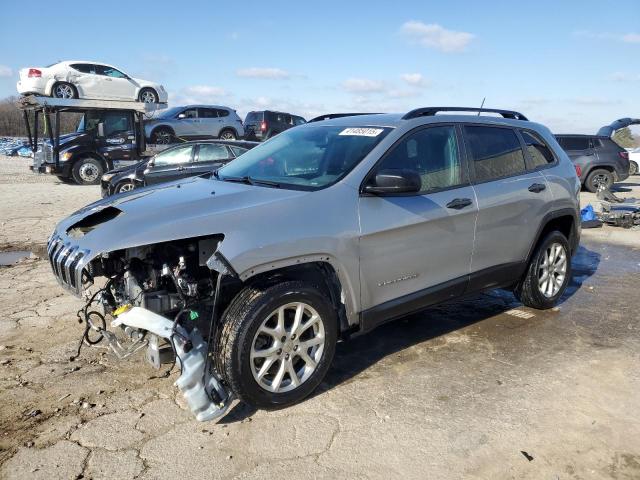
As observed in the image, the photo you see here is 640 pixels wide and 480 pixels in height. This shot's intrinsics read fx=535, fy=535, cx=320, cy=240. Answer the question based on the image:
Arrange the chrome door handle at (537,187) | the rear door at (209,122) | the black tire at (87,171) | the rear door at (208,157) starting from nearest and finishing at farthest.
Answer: the chrome door handle at (537,187) < the rear door at (208,157) < the black tire at (87,171) < the rear door at (209,122)

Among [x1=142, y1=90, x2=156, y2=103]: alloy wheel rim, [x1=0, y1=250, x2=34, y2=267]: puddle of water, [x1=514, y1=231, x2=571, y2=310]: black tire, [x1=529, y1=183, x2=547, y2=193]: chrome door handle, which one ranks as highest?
[x1=142, y1=90, x2=156, y2=103]: alloy wheel rim

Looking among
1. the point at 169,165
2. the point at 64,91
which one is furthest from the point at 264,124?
the point at 169,165

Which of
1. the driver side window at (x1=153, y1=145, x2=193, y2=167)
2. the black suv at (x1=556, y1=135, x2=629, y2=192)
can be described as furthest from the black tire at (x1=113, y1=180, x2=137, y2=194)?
the black suv at (x1=556, y1=135, x2=629, y2=192)

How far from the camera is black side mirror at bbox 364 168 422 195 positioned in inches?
134

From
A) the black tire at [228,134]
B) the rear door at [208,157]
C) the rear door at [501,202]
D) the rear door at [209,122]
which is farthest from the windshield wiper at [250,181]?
the black tire at [228,134]

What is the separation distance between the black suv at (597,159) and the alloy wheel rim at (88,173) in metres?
14.0

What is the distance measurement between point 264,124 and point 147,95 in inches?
250

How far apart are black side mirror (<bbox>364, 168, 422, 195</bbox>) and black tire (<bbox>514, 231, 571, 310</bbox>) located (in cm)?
209

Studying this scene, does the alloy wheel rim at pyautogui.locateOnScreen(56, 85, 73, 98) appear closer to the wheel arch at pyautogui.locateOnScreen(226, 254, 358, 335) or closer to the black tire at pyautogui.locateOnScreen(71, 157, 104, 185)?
the black tire at pyautogui.locateOnScreen(71, 157, 104, 185)

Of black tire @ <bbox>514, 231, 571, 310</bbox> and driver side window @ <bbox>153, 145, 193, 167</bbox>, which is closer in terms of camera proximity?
black tire @ <bbox>514, 231, 571, 310</bbox>

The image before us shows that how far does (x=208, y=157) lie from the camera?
1177 centimetres

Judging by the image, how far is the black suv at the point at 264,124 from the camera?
22.9m

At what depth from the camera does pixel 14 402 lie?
337 cm

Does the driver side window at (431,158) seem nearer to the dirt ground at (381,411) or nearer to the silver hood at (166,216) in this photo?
the silver hood at (166,216)
